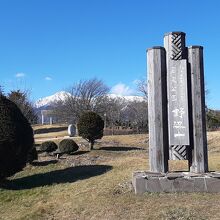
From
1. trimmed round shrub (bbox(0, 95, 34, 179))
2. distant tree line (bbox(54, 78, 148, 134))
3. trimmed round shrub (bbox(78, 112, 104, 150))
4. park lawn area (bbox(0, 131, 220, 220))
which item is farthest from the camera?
distant tree line (bbox(54, 78, 148, 134))

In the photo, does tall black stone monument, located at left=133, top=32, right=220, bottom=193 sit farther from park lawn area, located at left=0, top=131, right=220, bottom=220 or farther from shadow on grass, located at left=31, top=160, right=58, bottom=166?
shadow on grass, located at left=31, top=160, right=58, bottom=166

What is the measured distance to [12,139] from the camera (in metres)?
12.5

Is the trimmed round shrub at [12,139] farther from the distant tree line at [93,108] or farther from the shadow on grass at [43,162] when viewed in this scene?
the distant tree line at [93,108]

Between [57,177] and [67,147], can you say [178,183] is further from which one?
[67,147]

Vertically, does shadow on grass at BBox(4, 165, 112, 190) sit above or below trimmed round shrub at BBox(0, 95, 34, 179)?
below

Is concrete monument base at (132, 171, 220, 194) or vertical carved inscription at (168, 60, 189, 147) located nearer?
concrete monument base at (132, 171, 220, 194)

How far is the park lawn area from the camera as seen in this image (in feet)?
26.7

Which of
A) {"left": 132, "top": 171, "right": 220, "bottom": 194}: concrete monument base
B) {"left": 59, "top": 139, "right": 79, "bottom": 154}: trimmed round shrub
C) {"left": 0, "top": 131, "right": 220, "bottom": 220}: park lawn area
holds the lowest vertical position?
{"left": 0, "top": 131, "right": 220, "bottom": 220}: park lawn area

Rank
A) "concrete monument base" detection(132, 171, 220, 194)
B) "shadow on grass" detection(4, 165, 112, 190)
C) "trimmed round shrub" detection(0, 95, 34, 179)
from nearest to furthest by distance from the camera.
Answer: "concrete monument base" detection(132, 171, 220, 194), "trimmed round shrub" detection(0, 95, 34, 179), "shadow on grass" detection(4, 165, 112, 190)

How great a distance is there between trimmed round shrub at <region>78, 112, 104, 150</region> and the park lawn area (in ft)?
20.5

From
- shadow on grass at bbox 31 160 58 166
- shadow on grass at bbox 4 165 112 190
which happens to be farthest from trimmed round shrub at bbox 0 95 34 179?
shadow on grass at bbox 31 160 58 166

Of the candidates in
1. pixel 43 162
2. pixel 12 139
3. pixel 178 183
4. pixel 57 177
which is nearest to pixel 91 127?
pixel 43 162

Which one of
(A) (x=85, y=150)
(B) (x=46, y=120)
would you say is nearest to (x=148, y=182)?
(A) (x=85, y=150)

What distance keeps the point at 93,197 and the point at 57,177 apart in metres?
4.01
